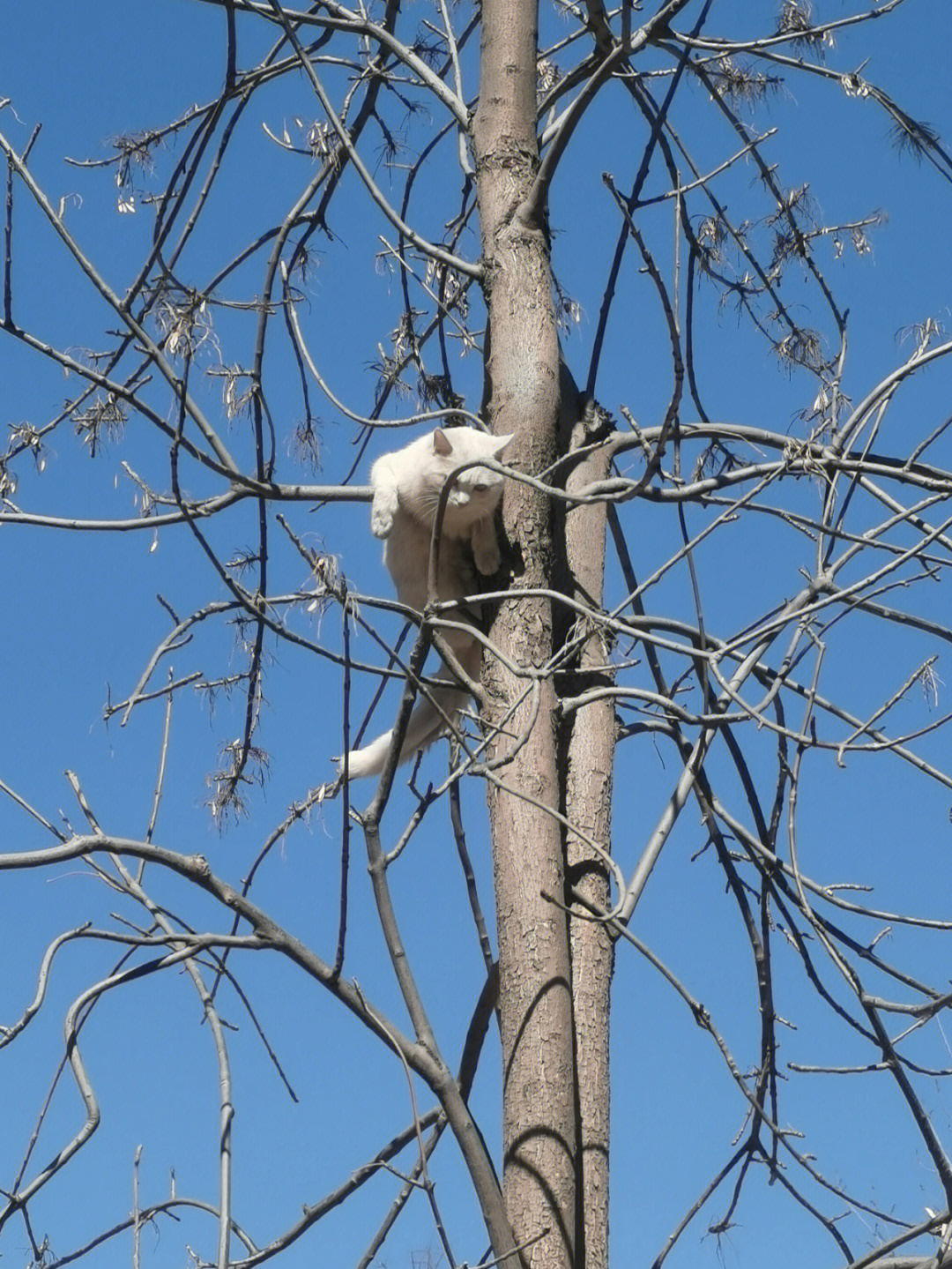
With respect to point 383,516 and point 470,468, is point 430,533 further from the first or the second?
point 470,468

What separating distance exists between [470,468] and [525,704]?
0.46 m

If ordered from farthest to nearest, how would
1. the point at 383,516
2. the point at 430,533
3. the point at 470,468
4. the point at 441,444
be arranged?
the point at 441,444, the point at 430,533, the point at 383,516, the point at 470,468

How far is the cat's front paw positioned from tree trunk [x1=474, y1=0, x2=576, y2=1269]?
0.58 meters

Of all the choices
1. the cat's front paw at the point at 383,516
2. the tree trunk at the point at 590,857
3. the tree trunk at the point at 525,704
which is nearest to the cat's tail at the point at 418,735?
the cat's front paw at the point at 383,516

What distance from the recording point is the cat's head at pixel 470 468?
3.24m

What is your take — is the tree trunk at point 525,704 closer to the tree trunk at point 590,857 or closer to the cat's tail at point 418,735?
the tree trunk at point 590,857

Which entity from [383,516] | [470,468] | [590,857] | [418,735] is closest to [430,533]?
[383,516]

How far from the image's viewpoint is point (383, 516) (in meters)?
3.85

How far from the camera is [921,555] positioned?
274 centimetres

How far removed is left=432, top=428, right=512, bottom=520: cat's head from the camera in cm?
324

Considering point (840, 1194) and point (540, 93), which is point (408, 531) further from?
point (840, 1194)

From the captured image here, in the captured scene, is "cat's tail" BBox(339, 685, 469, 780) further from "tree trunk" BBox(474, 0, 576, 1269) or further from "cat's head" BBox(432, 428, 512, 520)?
"tree trunk" BBox(474, 0, 576, 1269)

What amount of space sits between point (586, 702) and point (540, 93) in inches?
81.0

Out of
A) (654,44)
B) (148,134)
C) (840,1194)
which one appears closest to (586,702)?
(840,1194)
